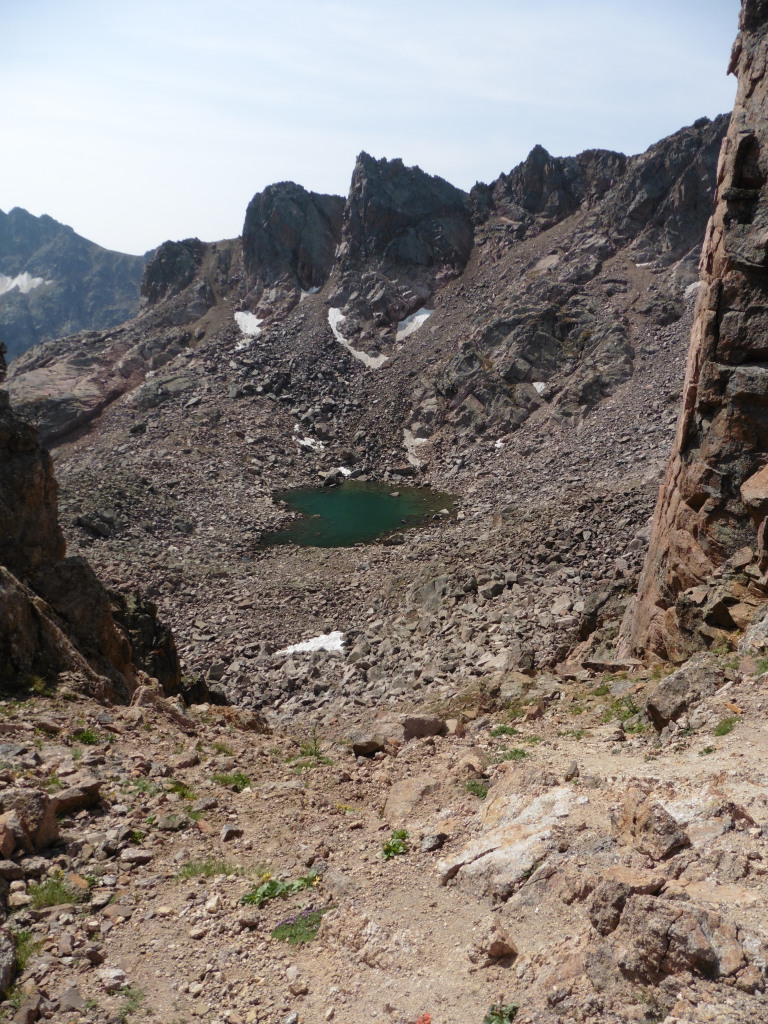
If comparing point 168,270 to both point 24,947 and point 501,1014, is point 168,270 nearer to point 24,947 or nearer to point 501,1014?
point 24,947

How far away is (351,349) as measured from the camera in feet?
271

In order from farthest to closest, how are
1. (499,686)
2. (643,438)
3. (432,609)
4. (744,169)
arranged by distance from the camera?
1. (643,438)
2. (432,609)
3. (499,686)
4. (744,169)

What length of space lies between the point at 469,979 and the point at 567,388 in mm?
60695

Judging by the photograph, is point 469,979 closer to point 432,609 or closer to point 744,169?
point 744,169

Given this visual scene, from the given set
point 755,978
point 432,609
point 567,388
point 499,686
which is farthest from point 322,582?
point 567,388

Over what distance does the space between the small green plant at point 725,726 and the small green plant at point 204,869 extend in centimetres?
676

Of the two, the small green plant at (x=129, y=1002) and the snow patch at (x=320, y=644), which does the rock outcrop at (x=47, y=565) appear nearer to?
the small green plant at (x=129, y=1002)

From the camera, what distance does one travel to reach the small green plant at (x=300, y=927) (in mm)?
7020

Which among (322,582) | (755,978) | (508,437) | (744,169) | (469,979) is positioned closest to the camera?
(755,978)

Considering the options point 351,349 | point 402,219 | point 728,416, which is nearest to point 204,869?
point 728,416

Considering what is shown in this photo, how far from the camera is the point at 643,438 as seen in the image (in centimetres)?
5003

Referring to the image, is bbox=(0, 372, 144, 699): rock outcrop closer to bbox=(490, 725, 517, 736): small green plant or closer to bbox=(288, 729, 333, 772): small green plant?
bbox=(288, 729, 333, 772): small green plant

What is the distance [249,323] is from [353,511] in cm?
4799

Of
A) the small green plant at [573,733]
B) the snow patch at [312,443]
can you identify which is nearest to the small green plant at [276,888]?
the small green plant at [573,733]
